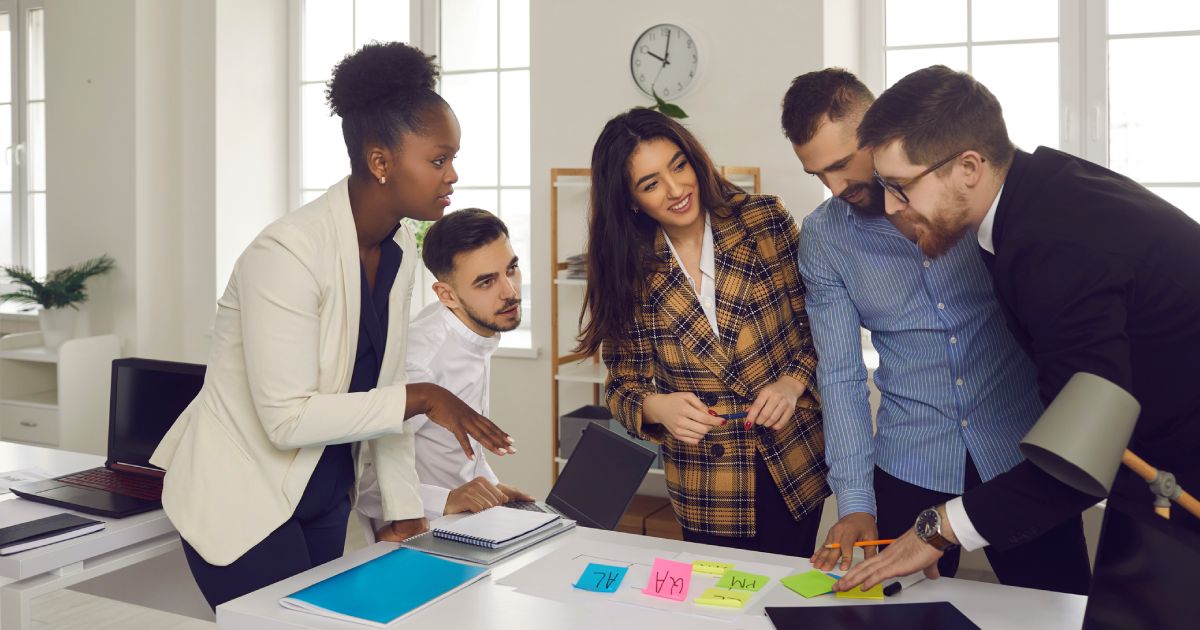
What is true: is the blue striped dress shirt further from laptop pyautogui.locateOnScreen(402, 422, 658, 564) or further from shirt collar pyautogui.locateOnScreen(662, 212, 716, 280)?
laptop pyautogui.locateOnScreen(402, 422, 658, 564)

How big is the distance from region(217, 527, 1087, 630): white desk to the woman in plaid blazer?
0.42m

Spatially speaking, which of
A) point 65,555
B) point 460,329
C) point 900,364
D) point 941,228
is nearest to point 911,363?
point 900,364

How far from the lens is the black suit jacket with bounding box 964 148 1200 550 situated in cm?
125

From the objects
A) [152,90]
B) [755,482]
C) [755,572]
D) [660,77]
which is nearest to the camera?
[755,572]

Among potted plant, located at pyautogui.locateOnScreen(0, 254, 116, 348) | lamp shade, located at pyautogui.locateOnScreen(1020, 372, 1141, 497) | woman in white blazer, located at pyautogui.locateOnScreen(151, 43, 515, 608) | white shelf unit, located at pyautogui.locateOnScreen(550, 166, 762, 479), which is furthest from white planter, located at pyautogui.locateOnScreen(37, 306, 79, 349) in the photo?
lamp shade, located at pyautogui.locateOnScreen(1020, 372, 1141, 497)

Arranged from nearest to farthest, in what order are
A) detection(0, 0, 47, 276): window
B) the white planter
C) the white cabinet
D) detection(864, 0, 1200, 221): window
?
detection(864, 0, 1200, 221): window < the white cabinet < the white planter < detection(0, 0, 47, 276): window

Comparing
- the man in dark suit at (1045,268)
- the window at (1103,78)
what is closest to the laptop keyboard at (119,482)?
the man in dark suit at (1045,268)

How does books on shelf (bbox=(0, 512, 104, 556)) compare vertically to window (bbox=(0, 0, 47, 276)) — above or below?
below

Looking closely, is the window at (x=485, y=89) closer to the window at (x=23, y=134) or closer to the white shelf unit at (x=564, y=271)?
the white shelf unit at (x=564, y=271)

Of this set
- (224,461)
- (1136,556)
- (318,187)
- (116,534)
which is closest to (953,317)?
(1136,556)

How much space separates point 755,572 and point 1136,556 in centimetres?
68

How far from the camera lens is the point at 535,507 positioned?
80.1 inches

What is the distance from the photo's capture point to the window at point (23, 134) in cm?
559

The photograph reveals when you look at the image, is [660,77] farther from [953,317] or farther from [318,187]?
[953,317]
